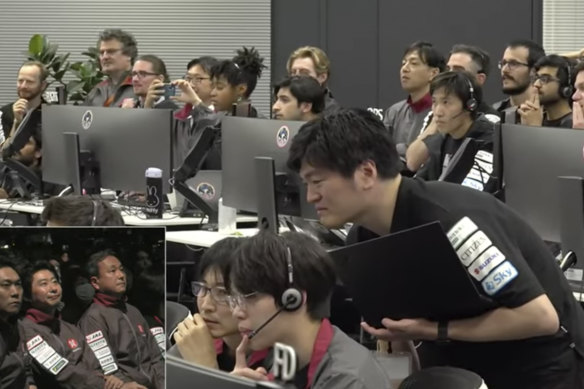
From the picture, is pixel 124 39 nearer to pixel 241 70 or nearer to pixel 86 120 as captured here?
pixel 241 70

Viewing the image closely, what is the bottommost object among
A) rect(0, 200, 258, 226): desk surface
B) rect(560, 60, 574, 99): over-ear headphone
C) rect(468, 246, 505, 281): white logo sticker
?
rect(0, 200, 258, 226): desk surface

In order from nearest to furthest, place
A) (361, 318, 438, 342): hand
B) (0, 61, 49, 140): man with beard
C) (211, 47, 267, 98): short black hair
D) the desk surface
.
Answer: (361, 318, 438, 342): hand < the desk surface < (211, 47, 267, 98): short black hair < (0, 61, 49, 140): man with beard

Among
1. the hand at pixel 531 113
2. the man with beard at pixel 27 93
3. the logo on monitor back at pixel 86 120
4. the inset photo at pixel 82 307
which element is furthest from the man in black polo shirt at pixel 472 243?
the man with beard at pixel 27 93

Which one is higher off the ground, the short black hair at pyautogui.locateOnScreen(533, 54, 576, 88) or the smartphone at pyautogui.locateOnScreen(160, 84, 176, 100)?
the short black hair at pyautogui.locateOnScreen(533, 54, 576, 88)

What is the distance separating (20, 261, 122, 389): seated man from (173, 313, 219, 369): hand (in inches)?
19.3

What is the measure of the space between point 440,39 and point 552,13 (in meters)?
0.98

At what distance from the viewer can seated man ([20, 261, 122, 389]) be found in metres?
2.02

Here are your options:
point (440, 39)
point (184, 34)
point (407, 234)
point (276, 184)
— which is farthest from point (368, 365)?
point (184, 34)

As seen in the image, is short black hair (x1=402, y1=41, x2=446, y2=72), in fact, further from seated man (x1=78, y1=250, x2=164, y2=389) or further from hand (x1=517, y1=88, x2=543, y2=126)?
seated man (x1=78, y1=250, x2=164, y2=389)

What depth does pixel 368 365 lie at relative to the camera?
2.17 m

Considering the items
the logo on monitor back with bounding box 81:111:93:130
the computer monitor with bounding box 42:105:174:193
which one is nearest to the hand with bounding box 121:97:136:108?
the computer monitor with bounding box 42:105:174:193

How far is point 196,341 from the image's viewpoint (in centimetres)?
258

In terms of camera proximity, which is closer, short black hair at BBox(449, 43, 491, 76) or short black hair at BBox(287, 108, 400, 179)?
short black hair at BBox(287, 108, 400, 179)

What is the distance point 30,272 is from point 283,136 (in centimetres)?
321
